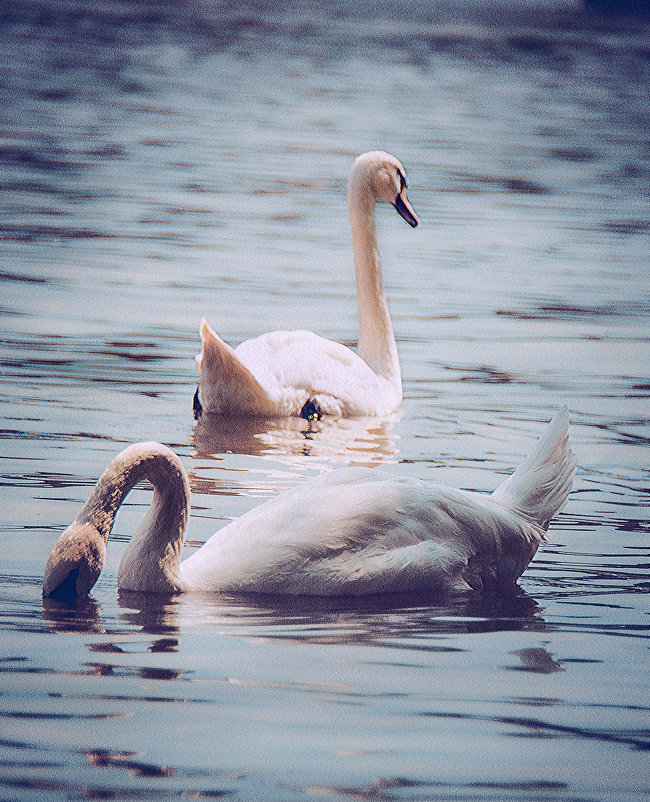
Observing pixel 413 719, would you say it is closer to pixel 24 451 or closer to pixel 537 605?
pixel 537 605

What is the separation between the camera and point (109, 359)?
36.8 ft

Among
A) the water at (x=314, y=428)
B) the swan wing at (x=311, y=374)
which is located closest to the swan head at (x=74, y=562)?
the water at (x=314, y=428)

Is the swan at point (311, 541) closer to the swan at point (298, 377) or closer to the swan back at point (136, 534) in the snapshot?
the swan back at point (136, 534)

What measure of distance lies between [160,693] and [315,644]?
0.75m

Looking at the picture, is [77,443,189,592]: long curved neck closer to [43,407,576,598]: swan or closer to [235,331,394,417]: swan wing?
[43,407,576,598]: swan

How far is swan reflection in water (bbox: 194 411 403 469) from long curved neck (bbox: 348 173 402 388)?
458 millimetres

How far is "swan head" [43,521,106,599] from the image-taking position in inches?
232

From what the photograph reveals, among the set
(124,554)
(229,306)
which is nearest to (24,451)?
(124,554)

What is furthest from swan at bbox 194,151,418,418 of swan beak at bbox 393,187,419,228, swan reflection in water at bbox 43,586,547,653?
swan reflection in water at bbox 43,586,547,653

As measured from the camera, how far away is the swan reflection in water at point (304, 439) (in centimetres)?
891

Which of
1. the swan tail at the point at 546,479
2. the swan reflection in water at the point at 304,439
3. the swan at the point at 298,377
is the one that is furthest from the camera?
the swan at the point at 298,377

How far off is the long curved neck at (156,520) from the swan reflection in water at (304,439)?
2.42m

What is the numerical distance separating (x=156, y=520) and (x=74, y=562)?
0.42m

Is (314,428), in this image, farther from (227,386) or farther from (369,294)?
(369,294)
